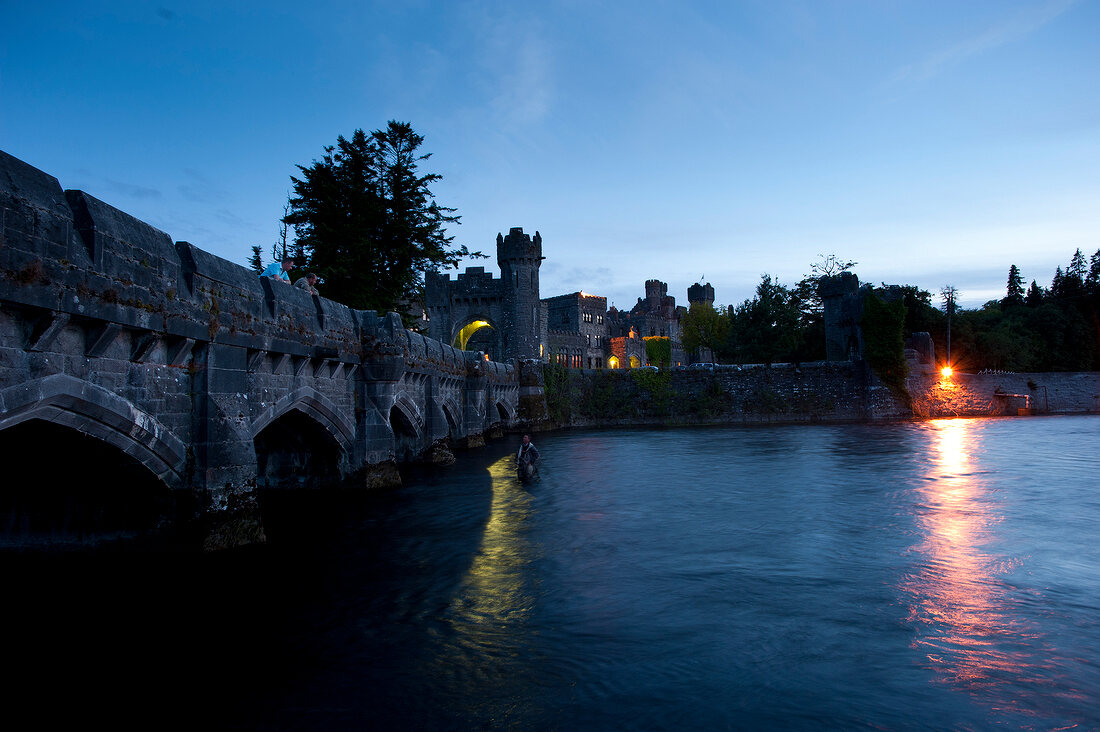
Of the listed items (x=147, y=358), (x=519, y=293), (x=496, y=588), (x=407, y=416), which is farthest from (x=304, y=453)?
(x=519, y=293)

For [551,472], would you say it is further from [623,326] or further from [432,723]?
[623,326]

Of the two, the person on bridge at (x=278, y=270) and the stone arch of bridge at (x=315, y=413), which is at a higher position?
the person on bridge at (x=278, y=270)

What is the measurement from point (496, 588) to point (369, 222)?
1998cm

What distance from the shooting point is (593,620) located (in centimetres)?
670

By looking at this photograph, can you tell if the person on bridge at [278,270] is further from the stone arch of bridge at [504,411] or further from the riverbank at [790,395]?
the riverbank at [790,395]

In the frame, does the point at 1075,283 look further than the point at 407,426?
Yes

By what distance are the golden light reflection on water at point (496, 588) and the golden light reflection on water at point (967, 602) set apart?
409cm

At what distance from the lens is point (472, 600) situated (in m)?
7.40

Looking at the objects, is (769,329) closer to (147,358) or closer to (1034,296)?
(1034,296)

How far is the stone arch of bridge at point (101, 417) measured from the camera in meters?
5.49

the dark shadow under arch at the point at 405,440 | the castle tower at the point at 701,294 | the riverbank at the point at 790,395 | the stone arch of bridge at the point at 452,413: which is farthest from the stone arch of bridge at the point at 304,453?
the castle tower at the point at 701,294

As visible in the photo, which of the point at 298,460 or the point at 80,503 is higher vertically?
the point at 80,503

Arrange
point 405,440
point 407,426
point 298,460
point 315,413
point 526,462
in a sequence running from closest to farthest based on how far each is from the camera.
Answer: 1. point 315,413
2. point 298,460
3. point 526,462
4. point 407,426
5. point 405,440

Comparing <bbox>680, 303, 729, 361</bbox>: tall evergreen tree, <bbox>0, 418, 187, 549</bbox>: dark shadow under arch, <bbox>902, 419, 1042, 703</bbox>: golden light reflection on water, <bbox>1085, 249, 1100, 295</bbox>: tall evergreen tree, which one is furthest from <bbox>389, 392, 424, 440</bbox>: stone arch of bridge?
<bbox>1085, 249, 1100, 295</bbox>: tall evergreen tree
